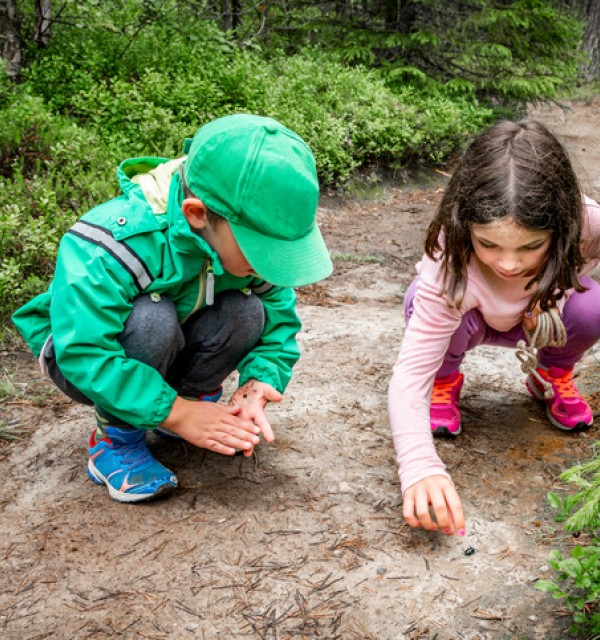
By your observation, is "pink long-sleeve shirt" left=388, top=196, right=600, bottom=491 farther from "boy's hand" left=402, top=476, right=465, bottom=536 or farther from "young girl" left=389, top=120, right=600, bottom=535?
"boy's hand" left=402, top=476, right=465, bottom=536

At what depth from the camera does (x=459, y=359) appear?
2.71m

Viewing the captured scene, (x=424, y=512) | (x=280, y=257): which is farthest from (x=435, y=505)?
(x=280, y=257)

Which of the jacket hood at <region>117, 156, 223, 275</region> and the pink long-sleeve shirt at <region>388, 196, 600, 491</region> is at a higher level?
the jacket hood at <region>117, 156, 223, 275</region>

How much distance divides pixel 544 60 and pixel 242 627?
26.1 ft

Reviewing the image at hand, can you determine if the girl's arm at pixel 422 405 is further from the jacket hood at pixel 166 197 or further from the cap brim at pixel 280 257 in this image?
the jacket hood at pixel 166 197

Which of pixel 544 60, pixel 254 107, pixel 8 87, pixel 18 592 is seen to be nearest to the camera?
pixel 18 592

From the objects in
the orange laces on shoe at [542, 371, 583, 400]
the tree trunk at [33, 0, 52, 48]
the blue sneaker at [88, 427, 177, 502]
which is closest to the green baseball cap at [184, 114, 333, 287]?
the blue sneaker at [88, 427, 177, 502]

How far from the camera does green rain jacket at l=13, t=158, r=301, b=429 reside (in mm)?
1996

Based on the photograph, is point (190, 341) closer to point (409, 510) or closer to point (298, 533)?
point (298, 533)

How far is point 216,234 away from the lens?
1967 millimetres

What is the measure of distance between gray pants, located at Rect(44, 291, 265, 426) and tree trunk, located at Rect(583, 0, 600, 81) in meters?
14.6

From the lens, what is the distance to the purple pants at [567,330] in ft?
8.41

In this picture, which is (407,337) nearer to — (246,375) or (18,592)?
(246,375)

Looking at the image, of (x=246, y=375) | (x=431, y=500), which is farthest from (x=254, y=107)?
(x=431, y=500)
